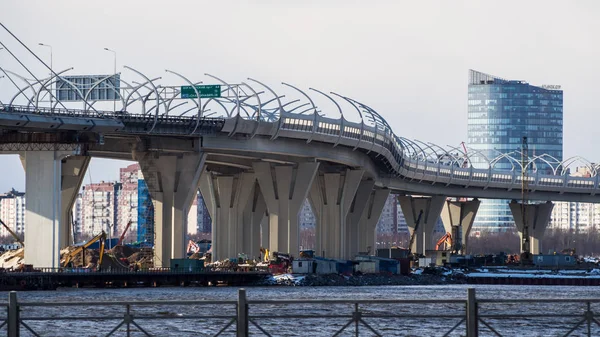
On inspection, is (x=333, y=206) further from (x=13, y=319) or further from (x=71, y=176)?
(x=13, y=319)

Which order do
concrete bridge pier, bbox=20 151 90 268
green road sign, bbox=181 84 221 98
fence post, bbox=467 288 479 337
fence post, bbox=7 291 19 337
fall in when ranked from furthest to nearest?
green road sign, bbox=181 84 221 98
concrete bridge pier, bbox=20 151 90 268
fence post, bbox=467 288 479 337
fence post, bbox=7 291 19 337

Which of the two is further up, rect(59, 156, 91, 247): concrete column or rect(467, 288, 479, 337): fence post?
rect(59, 156, 91, 247): concrete column

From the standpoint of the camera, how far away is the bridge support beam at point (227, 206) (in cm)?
17650

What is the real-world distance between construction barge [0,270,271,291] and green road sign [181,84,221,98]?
58.7 ft

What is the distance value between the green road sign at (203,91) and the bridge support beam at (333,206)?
39.1 metres

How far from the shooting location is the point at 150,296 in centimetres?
10056

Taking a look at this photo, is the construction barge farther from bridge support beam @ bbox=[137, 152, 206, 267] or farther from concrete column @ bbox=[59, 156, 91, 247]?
concrete column @ bbox=[59, 156, 91, 247]

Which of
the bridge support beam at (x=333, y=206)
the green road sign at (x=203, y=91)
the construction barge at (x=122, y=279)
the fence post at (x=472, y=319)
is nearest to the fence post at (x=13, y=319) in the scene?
the fence post at (x=472, y=319)

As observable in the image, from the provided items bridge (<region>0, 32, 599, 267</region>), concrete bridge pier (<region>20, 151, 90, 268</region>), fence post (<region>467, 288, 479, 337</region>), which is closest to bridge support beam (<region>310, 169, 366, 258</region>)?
bridge (<region>0, 32, 599, 267</region>)

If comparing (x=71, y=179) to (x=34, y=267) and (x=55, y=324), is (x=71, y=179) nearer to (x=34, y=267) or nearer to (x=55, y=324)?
(x=34, y=267)

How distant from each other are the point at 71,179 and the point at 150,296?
51435 mm

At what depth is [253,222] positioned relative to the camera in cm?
18600

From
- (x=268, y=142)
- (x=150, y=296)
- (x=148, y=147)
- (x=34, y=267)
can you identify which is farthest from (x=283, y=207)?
(x=150, y=296)

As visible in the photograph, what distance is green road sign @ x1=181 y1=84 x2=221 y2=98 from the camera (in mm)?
134250
